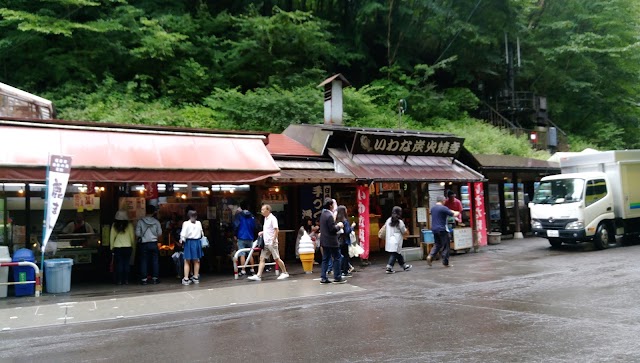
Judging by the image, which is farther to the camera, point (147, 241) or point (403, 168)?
point (403, 168)

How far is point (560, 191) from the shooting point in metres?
17.0

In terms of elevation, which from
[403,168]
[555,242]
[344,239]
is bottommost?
[555,242]

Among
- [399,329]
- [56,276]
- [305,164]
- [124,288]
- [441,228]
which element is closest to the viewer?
[399,329]

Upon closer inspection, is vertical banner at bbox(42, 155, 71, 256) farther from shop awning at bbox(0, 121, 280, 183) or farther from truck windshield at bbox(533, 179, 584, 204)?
truck windshield at bbox(533, 179, 584, 204)

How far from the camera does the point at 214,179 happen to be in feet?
41.3

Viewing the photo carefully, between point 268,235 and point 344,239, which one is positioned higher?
point 268,235

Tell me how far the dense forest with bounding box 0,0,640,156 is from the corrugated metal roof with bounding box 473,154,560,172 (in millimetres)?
3039

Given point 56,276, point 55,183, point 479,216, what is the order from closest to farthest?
point 55,183 → point 56,276 → point 479,216

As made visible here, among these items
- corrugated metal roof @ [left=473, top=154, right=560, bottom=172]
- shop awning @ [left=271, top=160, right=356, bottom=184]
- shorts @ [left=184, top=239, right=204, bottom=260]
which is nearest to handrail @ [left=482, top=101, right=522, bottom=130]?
corrugated metal roof @ [left=473, top=154, right=560, bottom=172]

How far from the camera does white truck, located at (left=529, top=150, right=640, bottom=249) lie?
16.0 metres

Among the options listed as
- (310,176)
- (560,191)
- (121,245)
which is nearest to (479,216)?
(560,191)

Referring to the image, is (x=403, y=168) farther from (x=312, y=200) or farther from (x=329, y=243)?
(x=329, y=243)

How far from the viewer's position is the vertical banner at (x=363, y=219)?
1502 cm

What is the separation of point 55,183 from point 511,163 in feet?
59.3
